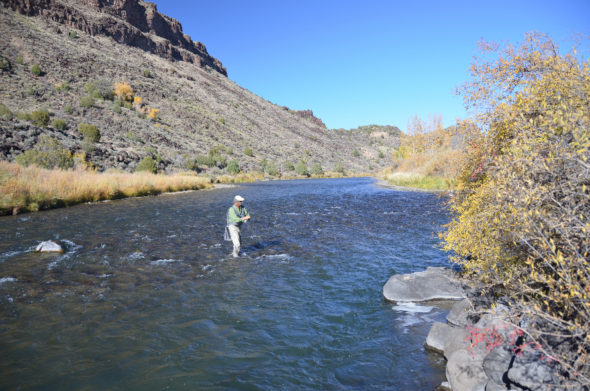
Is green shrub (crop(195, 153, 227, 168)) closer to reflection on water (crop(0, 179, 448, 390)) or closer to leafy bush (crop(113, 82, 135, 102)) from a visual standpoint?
leafy bush (crop(113, 82, 135, 102))

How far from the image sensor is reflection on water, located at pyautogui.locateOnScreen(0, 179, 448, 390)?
508 centimetres

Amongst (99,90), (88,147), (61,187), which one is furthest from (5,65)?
(61,187)

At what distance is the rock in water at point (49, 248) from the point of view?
1132cm

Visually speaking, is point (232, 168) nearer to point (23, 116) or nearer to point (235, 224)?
point (23, 116)

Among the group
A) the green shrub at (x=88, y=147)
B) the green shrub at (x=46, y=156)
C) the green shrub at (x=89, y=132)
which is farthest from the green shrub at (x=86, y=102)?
the green shrub at (x=46, y=156)

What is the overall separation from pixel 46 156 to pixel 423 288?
107 ft

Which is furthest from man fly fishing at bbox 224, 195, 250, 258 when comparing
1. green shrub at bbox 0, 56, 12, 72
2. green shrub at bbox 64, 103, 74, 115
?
green shrub at bbox 0, 56, 12, 72

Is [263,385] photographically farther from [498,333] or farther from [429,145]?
[429,145]

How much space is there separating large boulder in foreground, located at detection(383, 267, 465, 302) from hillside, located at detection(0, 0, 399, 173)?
33.6m

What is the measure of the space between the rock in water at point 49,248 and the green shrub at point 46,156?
1964cm

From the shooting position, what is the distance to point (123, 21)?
8112 centimetres

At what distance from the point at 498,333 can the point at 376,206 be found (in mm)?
19701

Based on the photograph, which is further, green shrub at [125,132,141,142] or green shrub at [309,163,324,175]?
green shrub at [309,163,324,175]

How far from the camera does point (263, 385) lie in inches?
192
